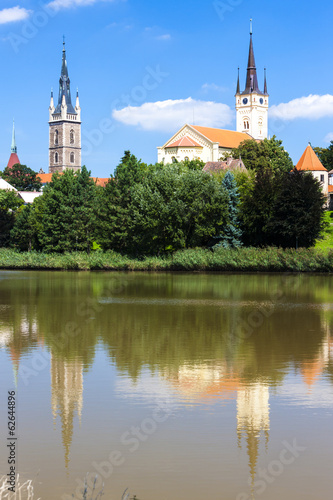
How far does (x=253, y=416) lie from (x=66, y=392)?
322 cm

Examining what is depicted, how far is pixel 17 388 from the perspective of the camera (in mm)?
11359

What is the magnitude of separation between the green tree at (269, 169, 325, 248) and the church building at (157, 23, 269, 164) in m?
39.5

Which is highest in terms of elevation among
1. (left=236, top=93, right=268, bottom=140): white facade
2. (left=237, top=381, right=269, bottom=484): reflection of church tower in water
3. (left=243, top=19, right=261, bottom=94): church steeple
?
(left=243, top=19, right=261, bottom=94): church steeple

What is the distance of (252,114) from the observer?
16662 cm

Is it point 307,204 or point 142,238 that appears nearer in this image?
point 307,204

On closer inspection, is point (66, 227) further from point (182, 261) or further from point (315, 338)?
point (315, 338)

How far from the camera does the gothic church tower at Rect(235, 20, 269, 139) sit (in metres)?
167

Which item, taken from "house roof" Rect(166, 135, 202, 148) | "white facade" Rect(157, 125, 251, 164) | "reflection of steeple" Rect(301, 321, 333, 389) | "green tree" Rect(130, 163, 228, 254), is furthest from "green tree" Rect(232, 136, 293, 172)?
"reflection of steeple" Rect(301, 321, 333, 389)

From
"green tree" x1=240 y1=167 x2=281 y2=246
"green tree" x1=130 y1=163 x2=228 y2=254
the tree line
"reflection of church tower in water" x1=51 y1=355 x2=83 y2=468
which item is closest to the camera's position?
"reflection of church tower in water" x1=51 y1=355 x2=83 y2=468

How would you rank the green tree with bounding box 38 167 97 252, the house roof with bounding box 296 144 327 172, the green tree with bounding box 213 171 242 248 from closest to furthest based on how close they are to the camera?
the green tree with bounding box 213 171 242 248, the green tree with bounding box 38 167 97 252, the house roof with bounding box 296 144 327 172

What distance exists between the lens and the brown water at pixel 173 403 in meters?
7.37

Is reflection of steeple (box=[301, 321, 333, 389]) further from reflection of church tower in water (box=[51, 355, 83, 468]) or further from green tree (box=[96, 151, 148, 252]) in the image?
green tree (box=[96, 151, 148, 252])

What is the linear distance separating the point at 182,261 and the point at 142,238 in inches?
290

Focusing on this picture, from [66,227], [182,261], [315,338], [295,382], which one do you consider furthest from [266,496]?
[66,227]
